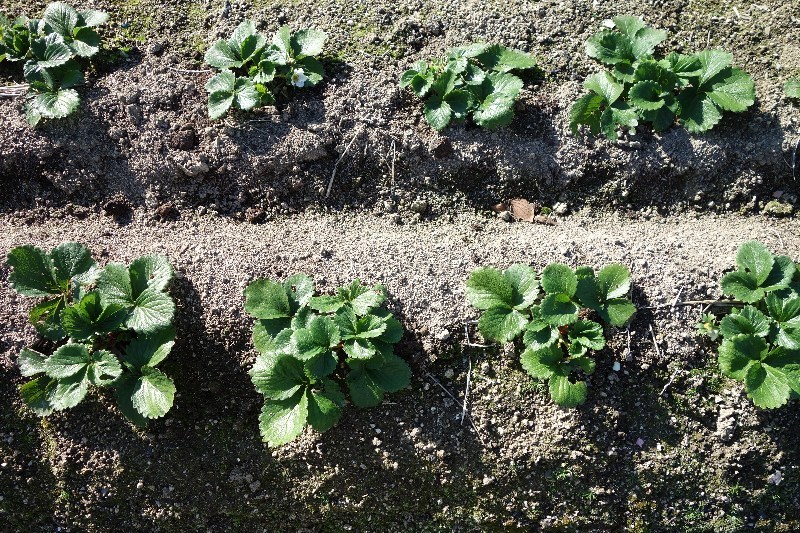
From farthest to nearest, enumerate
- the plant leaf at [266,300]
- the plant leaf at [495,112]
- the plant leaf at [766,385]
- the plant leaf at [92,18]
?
the plant leaf at [92,18]
the plant leaf at [495,112]
the plant leaf at [266,300]
the plant leaf at [766,385]

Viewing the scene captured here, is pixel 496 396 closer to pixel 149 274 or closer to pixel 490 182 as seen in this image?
pixel 490 182

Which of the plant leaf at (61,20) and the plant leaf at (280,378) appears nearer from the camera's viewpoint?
the plant leaf at (280,378)

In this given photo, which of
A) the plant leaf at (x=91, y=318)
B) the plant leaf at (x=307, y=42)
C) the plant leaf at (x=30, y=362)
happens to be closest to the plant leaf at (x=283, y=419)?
the plant leaf at (x=91, y=318)

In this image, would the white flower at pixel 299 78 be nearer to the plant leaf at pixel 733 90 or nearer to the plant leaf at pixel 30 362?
the plant leaf at pixel 30 362

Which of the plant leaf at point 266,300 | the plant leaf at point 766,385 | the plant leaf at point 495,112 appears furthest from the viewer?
the plant leaf at point 495,112

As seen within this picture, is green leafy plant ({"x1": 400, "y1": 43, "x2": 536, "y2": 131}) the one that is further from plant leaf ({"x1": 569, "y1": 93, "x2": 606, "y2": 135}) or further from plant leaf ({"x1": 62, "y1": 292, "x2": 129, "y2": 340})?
plant leaf ({"x1": 62, "y1": 292, "x2": 129, "y2": 340})
